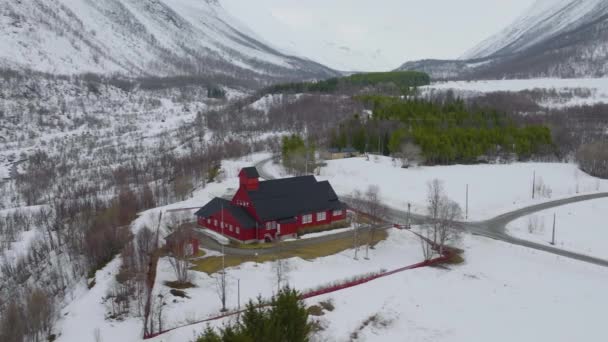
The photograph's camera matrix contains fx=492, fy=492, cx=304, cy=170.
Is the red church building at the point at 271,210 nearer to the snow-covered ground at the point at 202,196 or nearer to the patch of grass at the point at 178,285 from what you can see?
the snow-covered ground at the point at 202,196

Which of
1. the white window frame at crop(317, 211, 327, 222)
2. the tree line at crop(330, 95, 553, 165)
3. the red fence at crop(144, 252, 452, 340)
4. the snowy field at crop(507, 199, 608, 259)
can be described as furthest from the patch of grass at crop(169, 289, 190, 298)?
the tree line at crop(330, 95, 553, 165)

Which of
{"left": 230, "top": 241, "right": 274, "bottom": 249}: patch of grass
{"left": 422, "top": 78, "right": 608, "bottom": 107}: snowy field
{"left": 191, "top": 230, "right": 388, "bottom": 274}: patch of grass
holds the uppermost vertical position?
{"left": 422, "top": 78, "right": 608, "bottom": 107}: snowy field

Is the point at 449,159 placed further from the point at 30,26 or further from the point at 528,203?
the point at 30,26

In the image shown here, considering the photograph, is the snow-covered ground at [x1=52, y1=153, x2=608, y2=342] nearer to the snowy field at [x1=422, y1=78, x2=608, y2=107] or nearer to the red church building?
the red church building

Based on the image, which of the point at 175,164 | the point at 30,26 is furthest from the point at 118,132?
the point at 30,26

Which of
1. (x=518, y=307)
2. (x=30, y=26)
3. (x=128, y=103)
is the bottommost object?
(x=518, y=307)

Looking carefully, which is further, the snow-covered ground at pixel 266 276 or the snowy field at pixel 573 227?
the snowy field at pixel 573 227

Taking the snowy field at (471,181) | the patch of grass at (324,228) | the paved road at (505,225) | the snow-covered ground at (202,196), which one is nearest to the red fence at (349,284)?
the paved road at (505,225)
